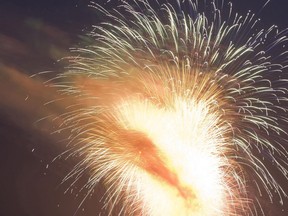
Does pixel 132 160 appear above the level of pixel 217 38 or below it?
below

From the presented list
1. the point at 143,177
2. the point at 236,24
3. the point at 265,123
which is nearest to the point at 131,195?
the point at 143,177

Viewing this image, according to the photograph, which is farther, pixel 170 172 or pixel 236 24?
pixel 170 172

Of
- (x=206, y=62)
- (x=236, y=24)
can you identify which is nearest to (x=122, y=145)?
(x=206, y=62)

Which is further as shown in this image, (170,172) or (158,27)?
(170,172)

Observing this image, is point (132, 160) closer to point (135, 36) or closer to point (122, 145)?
point (122, 145)

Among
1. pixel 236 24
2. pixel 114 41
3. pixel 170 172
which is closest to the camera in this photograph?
pixel 236 24

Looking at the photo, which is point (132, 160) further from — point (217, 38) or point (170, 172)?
point (217, 38)

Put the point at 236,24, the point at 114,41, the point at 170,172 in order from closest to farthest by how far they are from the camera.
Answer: the point at 236,24 → the point at 114,41 → the point at 170,172

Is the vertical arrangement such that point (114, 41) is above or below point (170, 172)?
above

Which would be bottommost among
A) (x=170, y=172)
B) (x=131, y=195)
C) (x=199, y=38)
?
(x=131, y=195)
